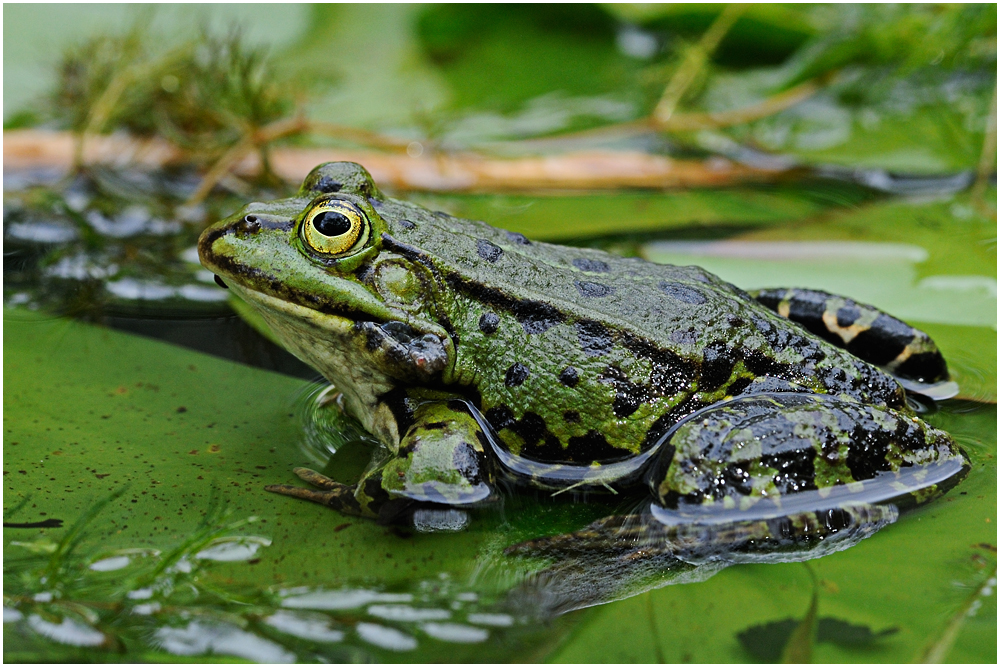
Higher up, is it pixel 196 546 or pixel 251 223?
pixel 251 223

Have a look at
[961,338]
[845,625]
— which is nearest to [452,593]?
[845,625]

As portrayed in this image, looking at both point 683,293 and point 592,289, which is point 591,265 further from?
point 683,293

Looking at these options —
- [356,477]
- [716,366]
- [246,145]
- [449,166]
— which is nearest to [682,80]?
[449,166]

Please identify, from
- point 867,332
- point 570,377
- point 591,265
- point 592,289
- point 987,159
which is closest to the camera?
point 570,377

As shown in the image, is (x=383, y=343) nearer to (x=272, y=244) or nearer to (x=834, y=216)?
(x=272, y=244)

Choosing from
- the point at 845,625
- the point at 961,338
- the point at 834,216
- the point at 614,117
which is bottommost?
the point at 845,625

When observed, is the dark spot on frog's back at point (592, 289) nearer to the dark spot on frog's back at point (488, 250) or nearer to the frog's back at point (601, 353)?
the frog's back at point (601, 353)
